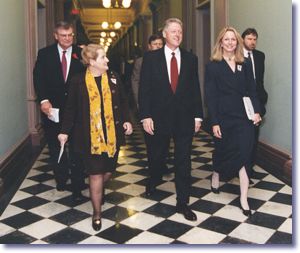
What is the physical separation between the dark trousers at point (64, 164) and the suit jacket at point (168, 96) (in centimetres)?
87

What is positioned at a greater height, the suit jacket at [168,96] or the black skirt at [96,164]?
the suit jacket at [168,96]

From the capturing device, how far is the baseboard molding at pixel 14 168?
428 centimetres

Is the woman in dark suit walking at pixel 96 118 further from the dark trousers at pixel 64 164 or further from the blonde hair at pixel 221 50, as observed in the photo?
the blonde hair at pixel 221 50

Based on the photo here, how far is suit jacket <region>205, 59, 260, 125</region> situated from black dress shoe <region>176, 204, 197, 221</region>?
0.77 metres

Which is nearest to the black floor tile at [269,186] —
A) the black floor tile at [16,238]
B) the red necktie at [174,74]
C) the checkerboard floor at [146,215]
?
the checkerboard floor at [146,215]

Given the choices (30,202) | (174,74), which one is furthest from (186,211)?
(30,202)

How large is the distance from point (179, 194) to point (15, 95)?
9.32 feet

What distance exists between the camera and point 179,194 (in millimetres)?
3664

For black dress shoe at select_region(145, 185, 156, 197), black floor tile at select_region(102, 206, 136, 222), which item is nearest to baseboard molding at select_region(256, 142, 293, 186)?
black dress shoe at select_region(145, 185, 156, 197)

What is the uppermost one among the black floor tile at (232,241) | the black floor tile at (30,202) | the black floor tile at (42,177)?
the black floor tile at (42,177)

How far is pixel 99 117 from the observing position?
3.23m

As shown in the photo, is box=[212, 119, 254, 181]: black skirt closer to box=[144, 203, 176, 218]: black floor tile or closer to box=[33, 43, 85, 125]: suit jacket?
box=[144, 203, 176, 218]: black floor tile

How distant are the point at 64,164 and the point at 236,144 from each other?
5.98 ft

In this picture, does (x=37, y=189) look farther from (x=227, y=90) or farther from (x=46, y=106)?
(x=227, y=90)
